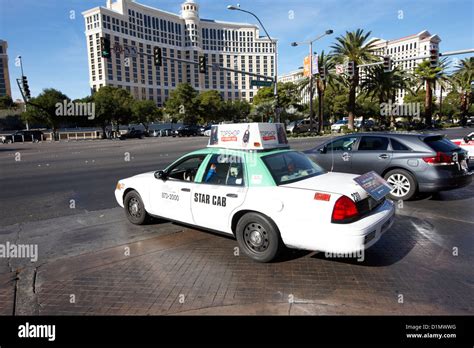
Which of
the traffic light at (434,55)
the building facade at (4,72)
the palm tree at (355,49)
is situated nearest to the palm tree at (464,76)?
the palm tree at (355,49)

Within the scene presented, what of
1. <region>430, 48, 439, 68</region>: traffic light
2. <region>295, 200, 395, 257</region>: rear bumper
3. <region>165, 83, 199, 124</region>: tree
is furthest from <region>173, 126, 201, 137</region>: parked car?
<region>295, 200, 395, 257</region>: rear bumper

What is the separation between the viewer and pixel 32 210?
7543mm

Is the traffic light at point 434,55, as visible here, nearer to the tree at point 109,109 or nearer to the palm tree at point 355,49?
the palm tree at point 355,49

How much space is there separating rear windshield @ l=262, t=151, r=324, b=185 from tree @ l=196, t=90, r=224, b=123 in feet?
219

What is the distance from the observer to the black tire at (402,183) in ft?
23.7

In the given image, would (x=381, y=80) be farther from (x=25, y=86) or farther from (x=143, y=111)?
(x=143, y=111)

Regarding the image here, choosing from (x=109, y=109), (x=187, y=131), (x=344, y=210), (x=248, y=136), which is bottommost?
(x=344, y=210)

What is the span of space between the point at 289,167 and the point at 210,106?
238 ft

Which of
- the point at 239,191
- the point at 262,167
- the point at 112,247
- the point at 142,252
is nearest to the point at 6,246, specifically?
the point at 112,247

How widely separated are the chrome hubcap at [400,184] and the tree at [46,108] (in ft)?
177

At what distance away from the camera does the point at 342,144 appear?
867 centimetres

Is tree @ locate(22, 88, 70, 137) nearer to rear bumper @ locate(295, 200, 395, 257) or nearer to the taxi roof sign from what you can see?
the taxi roof sign

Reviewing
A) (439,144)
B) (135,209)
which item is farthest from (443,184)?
(135,209)
